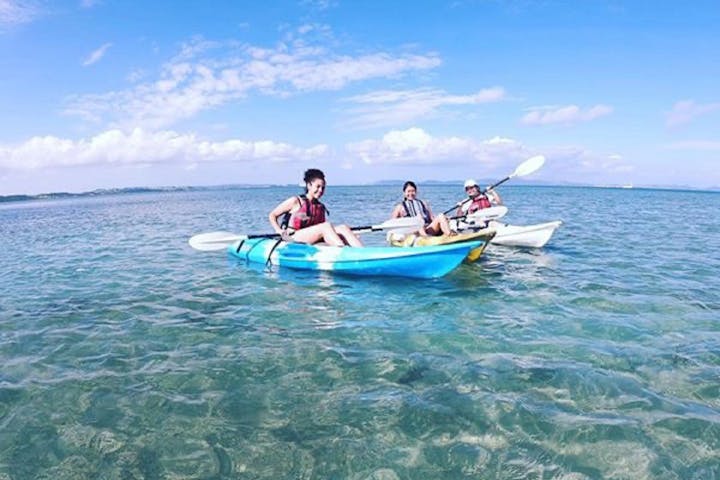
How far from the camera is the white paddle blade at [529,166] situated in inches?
601

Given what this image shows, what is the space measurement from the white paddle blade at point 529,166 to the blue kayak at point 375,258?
732cm

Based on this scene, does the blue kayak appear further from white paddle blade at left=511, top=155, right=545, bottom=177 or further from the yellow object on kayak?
white paddle blade at left=511, top=155, right=545, bottom=177

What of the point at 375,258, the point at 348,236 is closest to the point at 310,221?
the point at 348,236

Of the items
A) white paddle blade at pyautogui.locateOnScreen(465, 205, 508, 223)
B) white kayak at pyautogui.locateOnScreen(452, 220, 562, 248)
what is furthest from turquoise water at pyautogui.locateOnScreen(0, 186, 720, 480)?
white kayak at pyautogui.locateOnScreen(452, 220, 562, 248)

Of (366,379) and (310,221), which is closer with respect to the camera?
(366,379)

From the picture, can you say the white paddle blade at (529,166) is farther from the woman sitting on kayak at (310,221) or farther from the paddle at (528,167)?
the woman sitting on kayak at (310,221)

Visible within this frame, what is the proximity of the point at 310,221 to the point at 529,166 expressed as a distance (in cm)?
897

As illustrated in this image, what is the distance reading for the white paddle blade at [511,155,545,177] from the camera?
50.1ft

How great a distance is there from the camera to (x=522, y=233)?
13.6 m

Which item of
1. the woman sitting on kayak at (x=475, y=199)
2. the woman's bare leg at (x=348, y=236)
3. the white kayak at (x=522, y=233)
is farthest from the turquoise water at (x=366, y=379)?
the woman sitting on kayak at (x=475, y=199)

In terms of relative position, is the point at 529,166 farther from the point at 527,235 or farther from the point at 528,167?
the point at 527,235

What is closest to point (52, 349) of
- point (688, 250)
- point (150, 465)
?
point (150, 465)

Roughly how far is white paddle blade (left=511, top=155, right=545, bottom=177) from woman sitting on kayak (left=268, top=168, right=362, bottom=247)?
749 centimetres

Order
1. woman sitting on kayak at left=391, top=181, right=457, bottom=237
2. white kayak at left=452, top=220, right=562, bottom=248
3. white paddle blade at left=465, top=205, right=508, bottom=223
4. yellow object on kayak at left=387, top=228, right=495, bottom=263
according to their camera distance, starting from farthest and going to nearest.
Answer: white kayak at left=452, top=220, right=562, bottom=248, white paddle blade at left=465, top=205, right=508, bottom=223, woman sitting on kayak at left=391, top=181, right=457, bottom=237, yellow object on kayak at left=387, top=228, right=495, bottom=263
